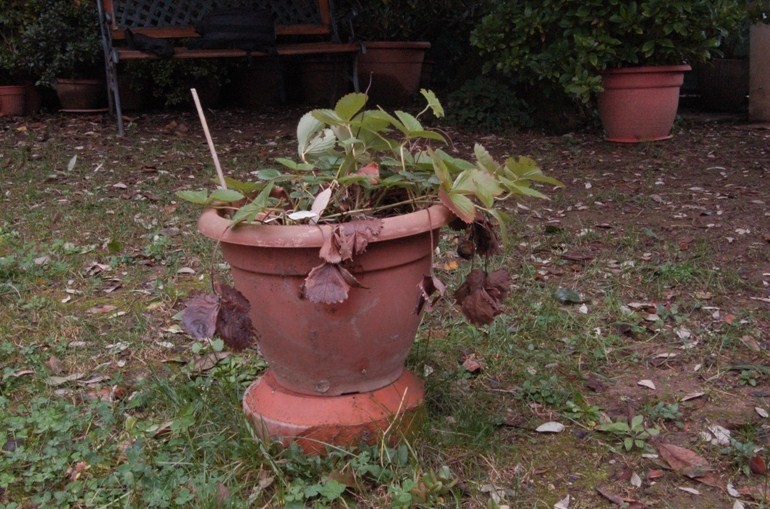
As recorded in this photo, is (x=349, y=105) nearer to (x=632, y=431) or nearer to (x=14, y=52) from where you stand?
(x=632, y=431)

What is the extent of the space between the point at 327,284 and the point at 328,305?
129mm

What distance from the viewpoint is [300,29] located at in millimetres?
6477

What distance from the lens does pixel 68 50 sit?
6.54 m

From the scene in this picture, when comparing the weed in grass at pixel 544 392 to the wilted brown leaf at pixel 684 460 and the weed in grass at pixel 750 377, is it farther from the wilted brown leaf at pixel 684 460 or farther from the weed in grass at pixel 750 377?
the weed in grass at pixel 750 377

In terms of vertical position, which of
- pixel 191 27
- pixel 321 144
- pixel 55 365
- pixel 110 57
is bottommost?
pixel 55 365

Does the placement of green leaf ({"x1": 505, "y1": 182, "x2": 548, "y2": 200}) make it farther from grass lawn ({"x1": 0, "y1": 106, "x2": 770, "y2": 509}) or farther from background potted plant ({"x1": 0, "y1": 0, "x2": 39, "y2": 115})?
background potted plant ({"x1": 0, "y1": 0, "x2": 39, "y2": 115})

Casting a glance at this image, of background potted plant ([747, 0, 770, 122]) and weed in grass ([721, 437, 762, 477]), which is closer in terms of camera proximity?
weed in grass ([721, 437, 762, 477])

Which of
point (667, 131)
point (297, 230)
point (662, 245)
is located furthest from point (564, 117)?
point (297, 230)

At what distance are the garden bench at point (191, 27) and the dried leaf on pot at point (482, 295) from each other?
176 inches

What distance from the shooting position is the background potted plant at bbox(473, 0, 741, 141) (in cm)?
514

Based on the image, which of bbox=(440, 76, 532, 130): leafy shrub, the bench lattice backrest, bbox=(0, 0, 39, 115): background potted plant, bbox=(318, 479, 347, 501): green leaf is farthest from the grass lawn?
bbox=(0, 0, 39, 115): background potted plant

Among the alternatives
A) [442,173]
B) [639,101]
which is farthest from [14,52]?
[442,173]

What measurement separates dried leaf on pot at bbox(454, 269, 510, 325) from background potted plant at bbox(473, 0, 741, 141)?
355cm

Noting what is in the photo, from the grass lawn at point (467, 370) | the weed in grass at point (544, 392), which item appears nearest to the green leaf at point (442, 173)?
the grass lawn at point (467, 370)
